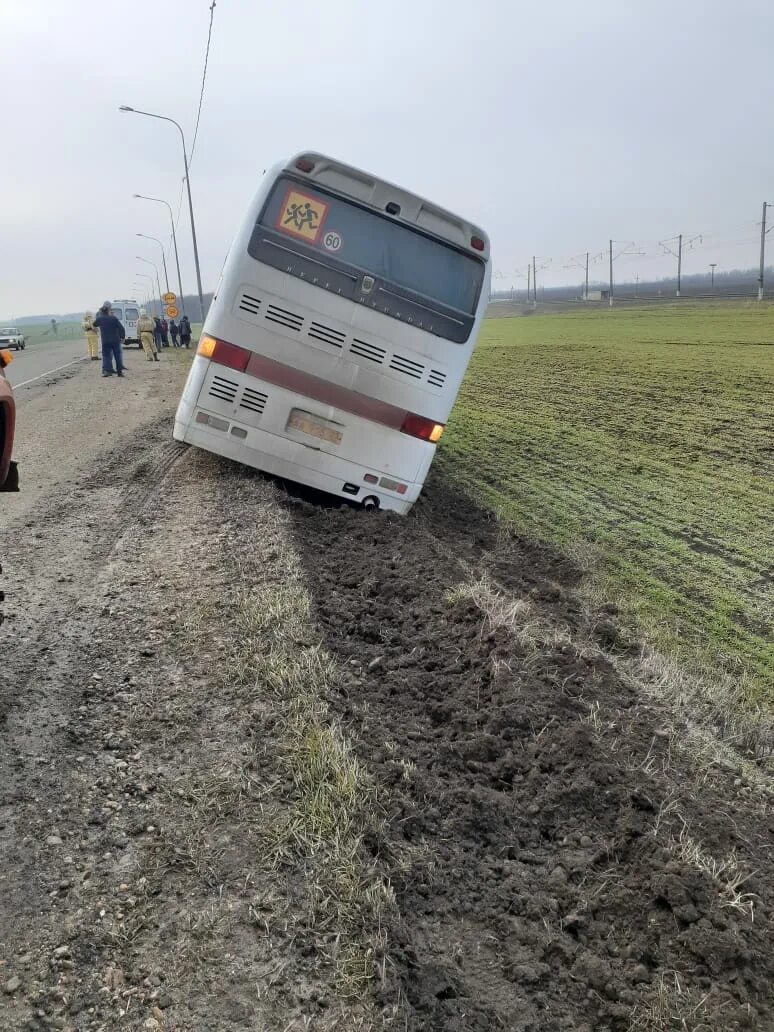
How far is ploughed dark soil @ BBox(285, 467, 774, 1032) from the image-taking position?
104 inches

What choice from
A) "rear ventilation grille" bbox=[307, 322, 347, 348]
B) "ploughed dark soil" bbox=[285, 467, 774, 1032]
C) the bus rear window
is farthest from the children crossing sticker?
"ploughed dark soil" bbox=[285, 467, 774, 1032]

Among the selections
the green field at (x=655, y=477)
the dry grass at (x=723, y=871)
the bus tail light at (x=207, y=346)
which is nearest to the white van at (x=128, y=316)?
the green field at (x=655, y=477)

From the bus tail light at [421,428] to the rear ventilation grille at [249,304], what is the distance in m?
1.85

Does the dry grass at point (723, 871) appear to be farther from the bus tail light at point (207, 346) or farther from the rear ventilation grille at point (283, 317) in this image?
the bus tail light at point (207, 346)

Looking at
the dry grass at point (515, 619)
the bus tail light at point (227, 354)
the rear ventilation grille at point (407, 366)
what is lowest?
the dry grass at point (515, 619)

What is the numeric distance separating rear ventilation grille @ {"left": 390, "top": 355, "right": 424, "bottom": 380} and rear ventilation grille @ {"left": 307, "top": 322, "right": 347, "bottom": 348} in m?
0.55

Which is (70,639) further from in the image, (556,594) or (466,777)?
(556,594)

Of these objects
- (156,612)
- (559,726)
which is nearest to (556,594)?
(559,726)

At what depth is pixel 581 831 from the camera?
11.3ft

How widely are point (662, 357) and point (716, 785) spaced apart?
78.7 ft

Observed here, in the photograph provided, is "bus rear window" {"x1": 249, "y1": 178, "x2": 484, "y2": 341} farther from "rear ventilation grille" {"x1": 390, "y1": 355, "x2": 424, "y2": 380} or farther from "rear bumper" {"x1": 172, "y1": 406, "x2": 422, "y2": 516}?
"rear bumper" {"x1": 172, "y1": 406, "x2": 422, "y2": 516}

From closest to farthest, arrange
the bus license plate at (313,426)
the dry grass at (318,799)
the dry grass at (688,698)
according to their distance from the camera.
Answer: the dry grass at (318,799) < the dry grass at (688,698) < the bus license plate at (313,426)

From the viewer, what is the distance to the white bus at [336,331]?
791 centimetres

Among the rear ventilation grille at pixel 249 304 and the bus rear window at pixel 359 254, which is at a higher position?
the bus rear window at pixel 359 254
